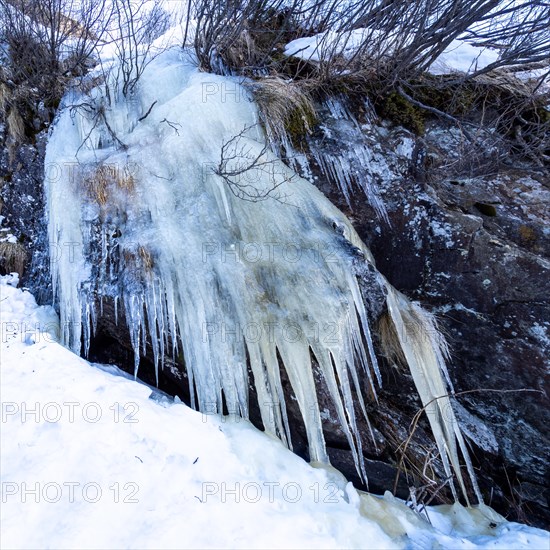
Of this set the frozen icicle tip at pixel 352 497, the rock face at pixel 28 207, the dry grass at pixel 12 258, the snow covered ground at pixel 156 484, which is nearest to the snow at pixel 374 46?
the rock face at pixel 28 207

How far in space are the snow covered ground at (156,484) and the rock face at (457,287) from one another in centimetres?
50

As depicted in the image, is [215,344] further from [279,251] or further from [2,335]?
[2,335]

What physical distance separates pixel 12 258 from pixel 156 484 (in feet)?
7.22

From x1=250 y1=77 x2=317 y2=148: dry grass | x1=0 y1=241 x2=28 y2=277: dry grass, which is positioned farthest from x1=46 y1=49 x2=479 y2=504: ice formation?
x1=0 y1=241 x2=28 y2=277: dry grass

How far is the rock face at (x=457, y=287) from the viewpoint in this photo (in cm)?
280

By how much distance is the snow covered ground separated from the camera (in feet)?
5.61

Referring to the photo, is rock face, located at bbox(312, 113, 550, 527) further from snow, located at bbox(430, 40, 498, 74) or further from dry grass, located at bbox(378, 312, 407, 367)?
snow, located at bbox(430, 40, 498, 74)

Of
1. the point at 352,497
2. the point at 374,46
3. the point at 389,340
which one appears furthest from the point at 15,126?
the point at 352,497

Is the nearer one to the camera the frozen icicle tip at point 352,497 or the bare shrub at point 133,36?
the frozen icicle tip at point 352,497

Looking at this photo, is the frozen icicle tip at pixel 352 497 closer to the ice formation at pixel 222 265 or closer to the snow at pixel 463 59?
the ice formation at pixel 222 265

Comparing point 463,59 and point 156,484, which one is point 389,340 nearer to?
point 156,484

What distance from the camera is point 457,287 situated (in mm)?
2975

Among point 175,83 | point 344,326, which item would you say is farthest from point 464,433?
point 175,83

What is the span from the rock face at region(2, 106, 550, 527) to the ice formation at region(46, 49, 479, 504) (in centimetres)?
21
